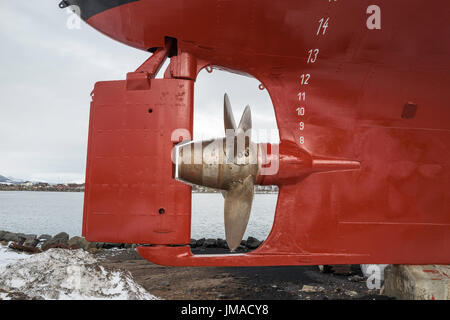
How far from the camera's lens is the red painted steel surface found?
12.6ft

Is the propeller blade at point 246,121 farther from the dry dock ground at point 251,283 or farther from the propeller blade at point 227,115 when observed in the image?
the dry dock ground at point 251,283

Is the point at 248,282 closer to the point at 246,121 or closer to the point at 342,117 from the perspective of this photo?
the point at 246,121

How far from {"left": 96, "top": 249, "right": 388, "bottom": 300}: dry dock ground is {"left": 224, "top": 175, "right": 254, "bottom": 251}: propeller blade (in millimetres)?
2026

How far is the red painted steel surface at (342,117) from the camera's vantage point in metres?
3.84

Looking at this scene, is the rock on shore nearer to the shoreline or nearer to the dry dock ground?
the shoreline

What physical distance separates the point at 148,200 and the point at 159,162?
1.76 ft

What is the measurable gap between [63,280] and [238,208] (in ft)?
10.4

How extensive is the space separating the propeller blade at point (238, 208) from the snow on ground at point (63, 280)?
203cm

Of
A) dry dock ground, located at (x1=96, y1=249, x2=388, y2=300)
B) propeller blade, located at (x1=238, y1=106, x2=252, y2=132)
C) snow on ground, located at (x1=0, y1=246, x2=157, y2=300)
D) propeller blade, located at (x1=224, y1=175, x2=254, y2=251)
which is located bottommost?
dry dock ground, located at (x1=96, y1=249, x2=388, y2=300)

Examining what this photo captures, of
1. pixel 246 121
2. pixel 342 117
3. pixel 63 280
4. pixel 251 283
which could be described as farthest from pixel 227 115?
pixel 251 283

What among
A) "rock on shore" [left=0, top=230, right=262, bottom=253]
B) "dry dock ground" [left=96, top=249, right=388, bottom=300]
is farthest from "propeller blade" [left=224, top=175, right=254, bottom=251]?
"rock on shore" [left=0, top=230, right=262, bottom=253]

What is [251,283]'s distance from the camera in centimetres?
634

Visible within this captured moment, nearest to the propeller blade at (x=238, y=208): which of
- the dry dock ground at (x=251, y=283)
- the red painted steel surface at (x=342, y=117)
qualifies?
the red painted steel surface at (x=342, y=117)

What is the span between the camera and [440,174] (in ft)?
14.1
